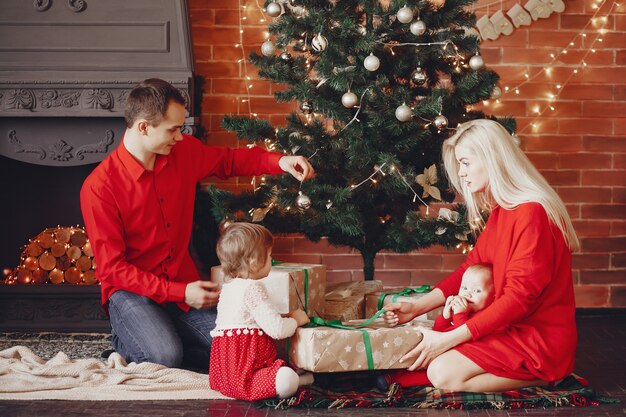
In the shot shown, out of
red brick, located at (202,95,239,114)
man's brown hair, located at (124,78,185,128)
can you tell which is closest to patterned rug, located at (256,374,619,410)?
man's brown hair, located at (124,78,185,128)

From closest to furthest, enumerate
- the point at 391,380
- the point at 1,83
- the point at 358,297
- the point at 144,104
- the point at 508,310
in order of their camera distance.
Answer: the point at 508,310, the point at 391,380, the point at 144,104, the point at 358,297, the point at 1,83

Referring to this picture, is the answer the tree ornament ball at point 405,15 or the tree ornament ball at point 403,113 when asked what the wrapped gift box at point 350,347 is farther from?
the tree ornament ball at point 405,15

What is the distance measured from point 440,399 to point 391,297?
62 centimetres

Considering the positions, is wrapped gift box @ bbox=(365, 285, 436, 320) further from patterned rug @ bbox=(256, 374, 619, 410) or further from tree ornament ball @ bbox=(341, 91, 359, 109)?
tree ornament ball @ bbox=(341, 91, 359, 109)

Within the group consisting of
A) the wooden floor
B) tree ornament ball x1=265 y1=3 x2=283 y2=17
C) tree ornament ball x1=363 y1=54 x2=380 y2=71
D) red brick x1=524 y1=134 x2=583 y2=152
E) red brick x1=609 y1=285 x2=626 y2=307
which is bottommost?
the wooden floor

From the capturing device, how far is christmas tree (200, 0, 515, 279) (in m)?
3.06

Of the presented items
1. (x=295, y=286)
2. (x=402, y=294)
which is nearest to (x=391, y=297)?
(x=402, y=294)

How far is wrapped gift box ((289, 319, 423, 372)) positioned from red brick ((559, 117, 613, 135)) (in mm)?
2062

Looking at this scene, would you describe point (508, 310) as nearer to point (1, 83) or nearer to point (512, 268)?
point (512, 268)

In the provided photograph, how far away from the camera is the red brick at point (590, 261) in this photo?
4.26 meters

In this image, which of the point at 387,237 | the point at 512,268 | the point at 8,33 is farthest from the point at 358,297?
the point at 8,33

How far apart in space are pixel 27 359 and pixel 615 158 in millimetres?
3140

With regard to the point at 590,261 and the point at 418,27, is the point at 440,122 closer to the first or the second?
the point at 418,27

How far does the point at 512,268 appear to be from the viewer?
8.34 ft
